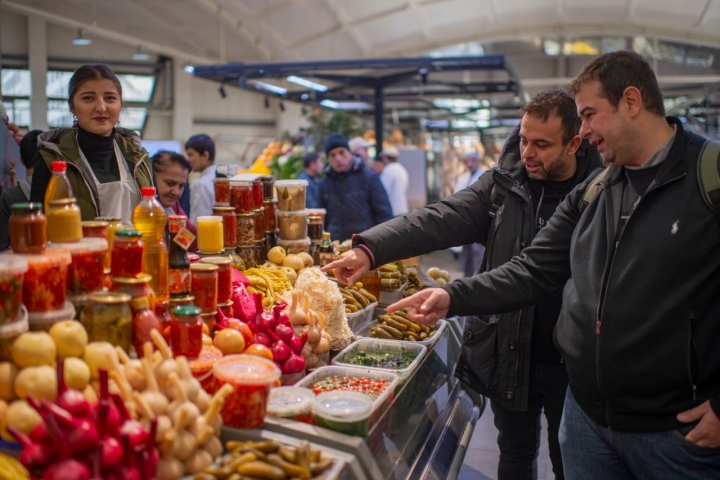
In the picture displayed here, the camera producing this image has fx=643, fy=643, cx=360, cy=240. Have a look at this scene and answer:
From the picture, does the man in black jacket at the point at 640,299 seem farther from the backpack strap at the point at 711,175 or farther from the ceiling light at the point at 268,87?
the ceiling light at the point at 268,87

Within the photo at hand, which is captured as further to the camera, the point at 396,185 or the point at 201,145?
the point at 396,185

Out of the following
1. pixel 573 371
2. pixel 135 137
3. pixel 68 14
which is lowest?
pixel 573 371

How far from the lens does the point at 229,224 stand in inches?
122

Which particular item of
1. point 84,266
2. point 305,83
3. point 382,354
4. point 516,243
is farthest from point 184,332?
point 305,83

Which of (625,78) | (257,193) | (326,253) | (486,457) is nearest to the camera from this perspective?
(625,78)

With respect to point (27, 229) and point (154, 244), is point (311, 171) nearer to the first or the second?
point (154, 244)

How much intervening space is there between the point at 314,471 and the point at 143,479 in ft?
1.42

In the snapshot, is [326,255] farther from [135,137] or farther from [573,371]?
[573,371]

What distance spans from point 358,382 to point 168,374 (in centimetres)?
87

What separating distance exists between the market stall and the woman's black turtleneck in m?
0.83

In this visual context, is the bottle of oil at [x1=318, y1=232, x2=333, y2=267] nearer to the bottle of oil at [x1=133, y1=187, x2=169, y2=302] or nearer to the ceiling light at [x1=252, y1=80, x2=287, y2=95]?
the bottle of oil at [x1=133, y1=187, x2=169, y2=302]

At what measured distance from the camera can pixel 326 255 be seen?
3562mm

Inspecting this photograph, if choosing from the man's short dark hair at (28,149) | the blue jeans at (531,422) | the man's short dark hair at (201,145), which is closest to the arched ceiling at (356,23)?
the man's short dark hair at (201,145)

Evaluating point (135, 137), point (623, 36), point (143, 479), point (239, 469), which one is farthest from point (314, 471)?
point (623, 36)
